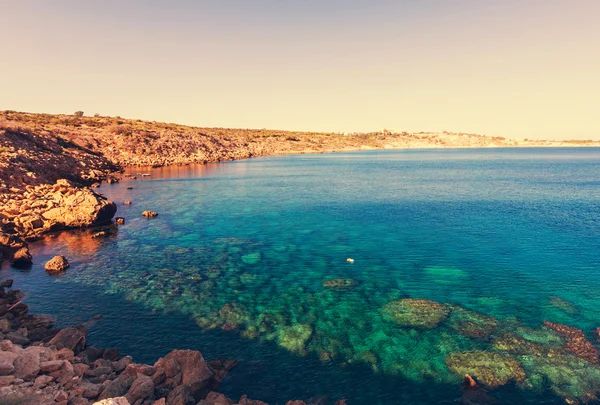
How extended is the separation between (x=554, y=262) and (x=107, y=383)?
38.6 meters

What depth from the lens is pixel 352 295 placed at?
26938 millimetres

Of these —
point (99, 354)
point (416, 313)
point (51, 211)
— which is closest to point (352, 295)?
point (416, 313)

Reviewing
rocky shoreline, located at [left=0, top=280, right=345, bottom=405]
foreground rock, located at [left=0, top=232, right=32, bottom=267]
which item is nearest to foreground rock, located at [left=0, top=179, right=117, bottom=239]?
foreground rock, located at [left=0, top=232, right=32, bottom=267]

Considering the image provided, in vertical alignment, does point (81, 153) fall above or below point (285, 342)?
above

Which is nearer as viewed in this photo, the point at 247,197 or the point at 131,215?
the point at 131,215

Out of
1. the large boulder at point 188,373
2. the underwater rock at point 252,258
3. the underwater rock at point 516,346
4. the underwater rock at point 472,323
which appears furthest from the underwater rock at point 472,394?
the underwater rock at point 252,258

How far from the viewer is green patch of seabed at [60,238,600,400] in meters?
18.1

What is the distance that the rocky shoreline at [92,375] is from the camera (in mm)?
13258

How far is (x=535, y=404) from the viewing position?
1569 centimetres

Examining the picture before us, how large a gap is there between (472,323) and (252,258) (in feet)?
70.0

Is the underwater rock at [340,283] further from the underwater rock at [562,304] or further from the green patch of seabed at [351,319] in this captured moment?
the underwater rock at [562,304]

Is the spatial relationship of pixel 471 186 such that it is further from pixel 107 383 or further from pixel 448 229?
pixel 107 383

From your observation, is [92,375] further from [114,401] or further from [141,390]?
[114,401]

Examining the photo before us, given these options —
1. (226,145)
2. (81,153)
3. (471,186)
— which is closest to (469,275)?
(471,186)
